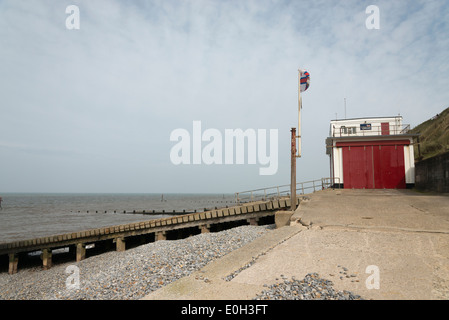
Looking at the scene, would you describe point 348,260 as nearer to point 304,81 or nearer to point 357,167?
point 304,81

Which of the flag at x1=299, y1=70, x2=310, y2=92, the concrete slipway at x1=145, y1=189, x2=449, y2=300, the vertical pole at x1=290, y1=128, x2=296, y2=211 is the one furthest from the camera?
the flag at x1=299, y1=70, x2=310, y2=92

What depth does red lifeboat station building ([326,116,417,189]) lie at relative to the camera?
23.0m

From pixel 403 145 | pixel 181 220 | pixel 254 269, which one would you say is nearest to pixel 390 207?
pixel 254 269

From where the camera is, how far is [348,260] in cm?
529

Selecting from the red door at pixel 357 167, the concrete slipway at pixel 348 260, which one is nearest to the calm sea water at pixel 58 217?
the concrete slipway at pixel 348 260

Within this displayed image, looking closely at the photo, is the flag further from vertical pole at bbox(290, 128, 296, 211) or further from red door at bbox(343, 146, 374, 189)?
red door at bbox(343, 146, 374, 189)

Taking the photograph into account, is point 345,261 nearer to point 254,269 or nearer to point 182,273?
point 254,269

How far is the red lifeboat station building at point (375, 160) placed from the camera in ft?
75.4

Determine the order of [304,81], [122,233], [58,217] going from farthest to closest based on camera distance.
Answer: [58,217] → [122,233] → [304,81]

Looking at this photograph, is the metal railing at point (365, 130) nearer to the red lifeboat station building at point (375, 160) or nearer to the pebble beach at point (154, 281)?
the red lifeboat station building at point (375, 160)

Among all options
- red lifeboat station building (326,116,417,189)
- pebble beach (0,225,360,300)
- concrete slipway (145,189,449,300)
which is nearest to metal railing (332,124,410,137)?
red lifeboat station building (326,116,417,189)

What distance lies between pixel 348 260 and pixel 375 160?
21162 millimetres

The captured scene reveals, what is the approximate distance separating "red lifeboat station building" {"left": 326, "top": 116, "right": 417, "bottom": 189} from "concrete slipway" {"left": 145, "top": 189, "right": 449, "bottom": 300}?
14.6 m

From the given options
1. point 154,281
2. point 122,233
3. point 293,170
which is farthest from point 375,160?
point 154,281
